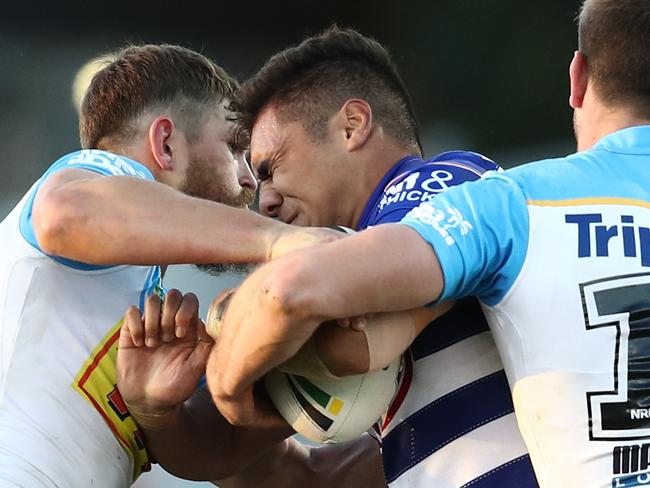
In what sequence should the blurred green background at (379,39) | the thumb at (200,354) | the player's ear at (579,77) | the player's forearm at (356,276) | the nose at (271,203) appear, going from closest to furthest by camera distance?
the player's forearm at (356,276) < the player's ear at (579,77) < the thumb at (200,354) < the nose at (271,203) < the blurred green background at (379,39)

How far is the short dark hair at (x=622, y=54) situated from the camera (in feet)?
7.70

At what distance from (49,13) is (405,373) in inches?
217

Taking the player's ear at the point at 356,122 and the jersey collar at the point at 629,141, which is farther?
the player's ear at the point at 356,122

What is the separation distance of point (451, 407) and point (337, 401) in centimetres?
27

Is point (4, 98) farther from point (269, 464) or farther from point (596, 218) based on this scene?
point (596, 218)

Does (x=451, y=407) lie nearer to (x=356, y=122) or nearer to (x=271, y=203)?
(x=271, y=203)

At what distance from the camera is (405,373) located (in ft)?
8.34

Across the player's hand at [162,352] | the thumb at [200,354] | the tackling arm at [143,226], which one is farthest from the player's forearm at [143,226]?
the thumb at [200,354]

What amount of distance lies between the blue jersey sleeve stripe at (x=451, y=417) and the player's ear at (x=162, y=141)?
1.30 metres

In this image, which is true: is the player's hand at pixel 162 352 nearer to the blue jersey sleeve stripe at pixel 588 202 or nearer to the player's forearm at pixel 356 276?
the player's forearm at pixel 356 276

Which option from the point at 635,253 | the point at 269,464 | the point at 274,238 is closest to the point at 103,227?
the point at 274,238

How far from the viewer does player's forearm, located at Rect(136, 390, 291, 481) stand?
3084mm

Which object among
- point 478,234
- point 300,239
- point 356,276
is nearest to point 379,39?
point 300,239

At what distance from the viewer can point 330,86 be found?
10.1 feet
